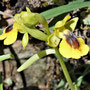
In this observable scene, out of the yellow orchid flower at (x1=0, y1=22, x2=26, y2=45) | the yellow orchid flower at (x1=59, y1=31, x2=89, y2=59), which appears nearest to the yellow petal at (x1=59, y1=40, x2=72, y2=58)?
the yellow orchid flower at (x1=59, y1=31, x2=89, y2=59)

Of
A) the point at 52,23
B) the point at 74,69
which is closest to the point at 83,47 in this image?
the point at 52,23

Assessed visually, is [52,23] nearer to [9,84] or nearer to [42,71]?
[42,71]

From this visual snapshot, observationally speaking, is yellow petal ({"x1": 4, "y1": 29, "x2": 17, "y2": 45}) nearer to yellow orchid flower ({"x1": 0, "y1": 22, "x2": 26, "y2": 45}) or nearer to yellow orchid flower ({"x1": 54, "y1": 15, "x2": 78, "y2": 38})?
yellow orchid flower ({"x1": 0, "y1": 22, "x2": 26, "y2": 45})

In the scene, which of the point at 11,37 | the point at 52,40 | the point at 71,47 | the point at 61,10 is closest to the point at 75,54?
the point at 71,47

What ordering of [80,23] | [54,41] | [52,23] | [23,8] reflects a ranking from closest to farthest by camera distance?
[54,41]
[52,23]
[23,8]
[80,23]

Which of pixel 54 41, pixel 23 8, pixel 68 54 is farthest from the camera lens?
pixel 23 8

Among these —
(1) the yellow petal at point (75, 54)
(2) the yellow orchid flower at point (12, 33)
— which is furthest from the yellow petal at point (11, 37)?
(1) the yellow petal at point (75, 54)

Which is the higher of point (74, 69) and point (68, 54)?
point (68, 54)

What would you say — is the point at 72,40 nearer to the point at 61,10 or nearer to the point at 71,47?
the point at 71,47
